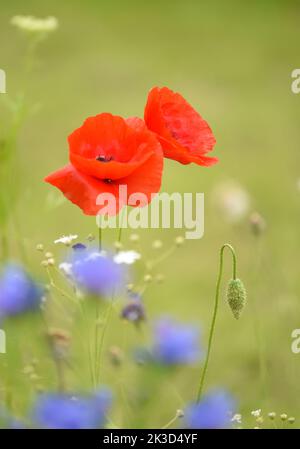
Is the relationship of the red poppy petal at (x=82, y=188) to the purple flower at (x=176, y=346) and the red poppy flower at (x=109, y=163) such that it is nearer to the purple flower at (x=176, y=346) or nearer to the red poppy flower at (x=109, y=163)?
the red poppy flower at (x=109, y=163)

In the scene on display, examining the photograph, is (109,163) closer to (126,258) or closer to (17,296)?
(126,258)

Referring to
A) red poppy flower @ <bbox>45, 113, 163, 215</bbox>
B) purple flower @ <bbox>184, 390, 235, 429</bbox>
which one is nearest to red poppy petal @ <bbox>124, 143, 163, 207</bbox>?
red poppy flower @ <bbox>45, 113, 163, 215</bbox>

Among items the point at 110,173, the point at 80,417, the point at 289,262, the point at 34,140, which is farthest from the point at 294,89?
the point at 80,417

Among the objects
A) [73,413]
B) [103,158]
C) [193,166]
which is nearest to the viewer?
[73,413]

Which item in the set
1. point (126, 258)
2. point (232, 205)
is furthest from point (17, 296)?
point (232, 205)

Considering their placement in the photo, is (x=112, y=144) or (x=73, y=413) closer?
(x=73, y=413)

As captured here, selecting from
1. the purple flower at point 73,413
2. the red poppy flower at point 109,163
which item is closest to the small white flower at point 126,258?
the red poppy flower at point 109,163
